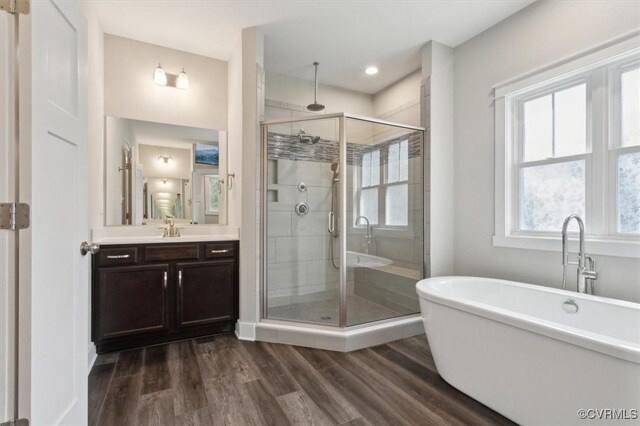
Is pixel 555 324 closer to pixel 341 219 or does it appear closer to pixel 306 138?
pixel 341 219

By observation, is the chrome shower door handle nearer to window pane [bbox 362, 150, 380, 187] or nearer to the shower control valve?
the shower control valve

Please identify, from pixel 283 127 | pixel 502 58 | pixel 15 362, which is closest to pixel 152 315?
pixel 15 362

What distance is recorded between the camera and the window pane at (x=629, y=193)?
1.92 metres

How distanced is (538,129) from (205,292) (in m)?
3.17

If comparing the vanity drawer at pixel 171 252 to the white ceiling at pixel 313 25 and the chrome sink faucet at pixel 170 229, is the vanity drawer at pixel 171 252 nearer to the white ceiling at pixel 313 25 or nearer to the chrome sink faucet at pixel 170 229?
the chrome sink faucet at pixel 170 229

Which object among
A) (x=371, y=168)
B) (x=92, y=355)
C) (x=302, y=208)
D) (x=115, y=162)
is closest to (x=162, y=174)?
(x=115, y=162)

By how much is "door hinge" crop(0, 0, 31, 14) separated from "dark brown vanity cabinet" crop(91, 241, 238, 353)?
1.79 meters

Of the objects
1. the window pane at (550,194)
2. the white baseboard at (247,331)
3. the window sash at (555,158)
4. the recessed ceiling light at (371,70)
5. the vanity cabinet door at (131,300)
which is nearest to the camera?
the window sash at (555,158)

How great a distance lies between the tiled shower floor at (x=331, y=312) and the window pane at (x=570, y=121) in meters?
1.95

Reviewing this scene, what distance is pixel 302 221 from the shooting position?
319 centimetres

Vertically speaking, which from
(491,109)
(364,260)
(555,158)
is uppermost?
(491,109)

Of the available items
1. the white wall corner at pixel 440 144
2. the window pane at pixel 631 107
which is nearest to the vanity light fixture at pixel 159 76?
the white wall corner at pixel 440 144

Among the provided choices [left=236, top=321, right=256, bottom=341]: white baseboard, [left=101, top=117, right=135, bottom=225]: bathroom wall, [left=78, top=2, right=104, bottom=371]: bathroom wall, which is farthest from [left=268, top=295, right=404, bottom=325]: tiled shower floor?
[left=101, top=117, right=135, bottom=225]: bathroom wall

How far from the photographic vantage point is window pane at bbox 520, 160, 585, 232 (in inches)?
87.8
